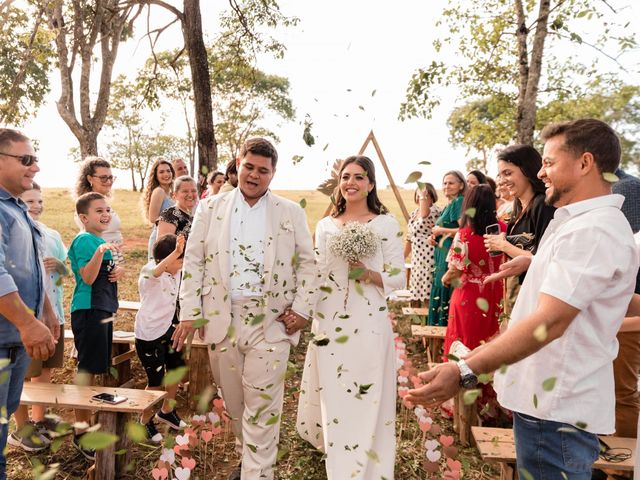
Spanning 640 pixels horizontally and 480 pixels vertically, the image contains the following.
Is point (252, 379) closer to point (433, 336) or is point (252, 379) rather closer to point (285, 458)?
point (285, 458)

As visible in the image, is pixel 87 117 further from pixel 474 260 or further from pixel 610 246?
pixel 610 246

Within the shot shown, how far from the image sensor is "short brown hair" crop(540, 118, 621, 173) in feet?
5.81

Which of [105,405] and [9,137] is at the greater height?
[9,137]

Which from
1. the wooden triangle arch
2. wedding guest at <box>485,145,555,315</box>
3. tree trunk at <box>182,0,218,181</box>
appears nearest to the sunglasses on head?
wedding guest at <box>485,145,555,315</box>

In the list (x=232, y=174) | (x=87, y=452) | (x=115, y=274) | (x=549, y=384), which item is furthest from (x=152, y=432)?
(x=549, y=384)

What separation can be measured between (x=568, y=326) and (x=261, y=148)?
2207mm

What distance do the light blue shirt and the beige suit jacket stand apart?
0.86m

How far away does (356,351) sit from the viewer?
10.9 ft

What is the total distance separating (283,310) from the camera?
10.8 feet

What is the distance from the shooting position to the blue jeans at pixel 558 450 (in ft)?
5.76

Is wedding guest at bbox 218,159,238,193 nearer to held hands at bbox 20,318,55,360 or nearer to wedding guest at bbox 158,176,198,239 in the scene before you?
wedding guest at bbox 158,176,198,239

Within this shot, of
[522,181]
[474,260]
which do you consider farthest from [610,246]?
[474,260]

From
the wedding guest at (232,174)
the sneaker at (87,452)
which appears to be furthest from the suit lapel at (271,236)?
the sneaker at (87,452)

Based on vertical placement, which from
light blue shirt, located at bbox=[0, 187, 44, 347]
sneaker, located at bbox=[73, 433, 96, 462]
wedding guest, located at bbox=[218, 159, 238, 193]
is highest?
wedding guest, located at bbox=[218, 159, 238, 193]
